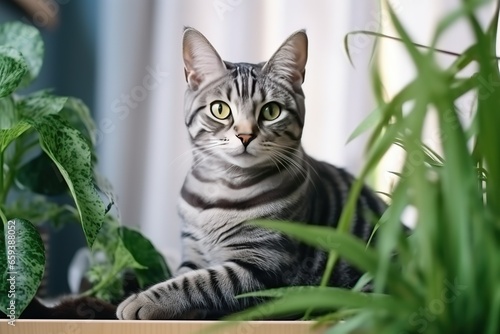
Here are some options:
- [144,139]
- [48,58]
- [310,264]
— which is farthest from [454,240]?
[48,58]

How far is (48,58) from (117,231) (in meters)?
0.45

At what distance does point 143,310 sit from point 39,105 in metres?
0.41

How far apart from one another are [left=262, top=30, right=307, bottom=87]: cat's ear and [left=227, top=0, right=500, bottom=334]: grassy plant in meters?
0.38

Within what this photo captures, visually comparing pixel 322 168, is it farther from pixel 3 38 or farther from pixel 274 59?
pixel 3 38

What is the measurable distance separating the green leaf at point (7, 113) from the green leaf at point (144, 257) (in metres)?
0.26

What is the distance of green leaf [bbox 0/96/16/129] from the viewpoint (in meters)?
0.99

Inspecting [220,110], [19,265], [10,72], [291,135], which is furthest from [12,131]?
[291,135]

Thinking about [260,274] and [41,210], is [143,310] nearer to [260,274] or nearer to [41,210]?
Result: [260,274]

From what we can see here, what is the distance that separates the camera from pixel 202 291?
2.60 ft

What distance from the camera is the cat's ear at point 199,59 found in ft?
2.85

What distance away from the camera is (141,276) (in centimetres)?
101

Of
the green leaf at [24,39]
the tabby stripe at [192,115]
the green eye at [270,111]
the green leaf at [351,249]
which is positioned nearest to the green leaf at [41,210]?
the green leaf at [24,39]
